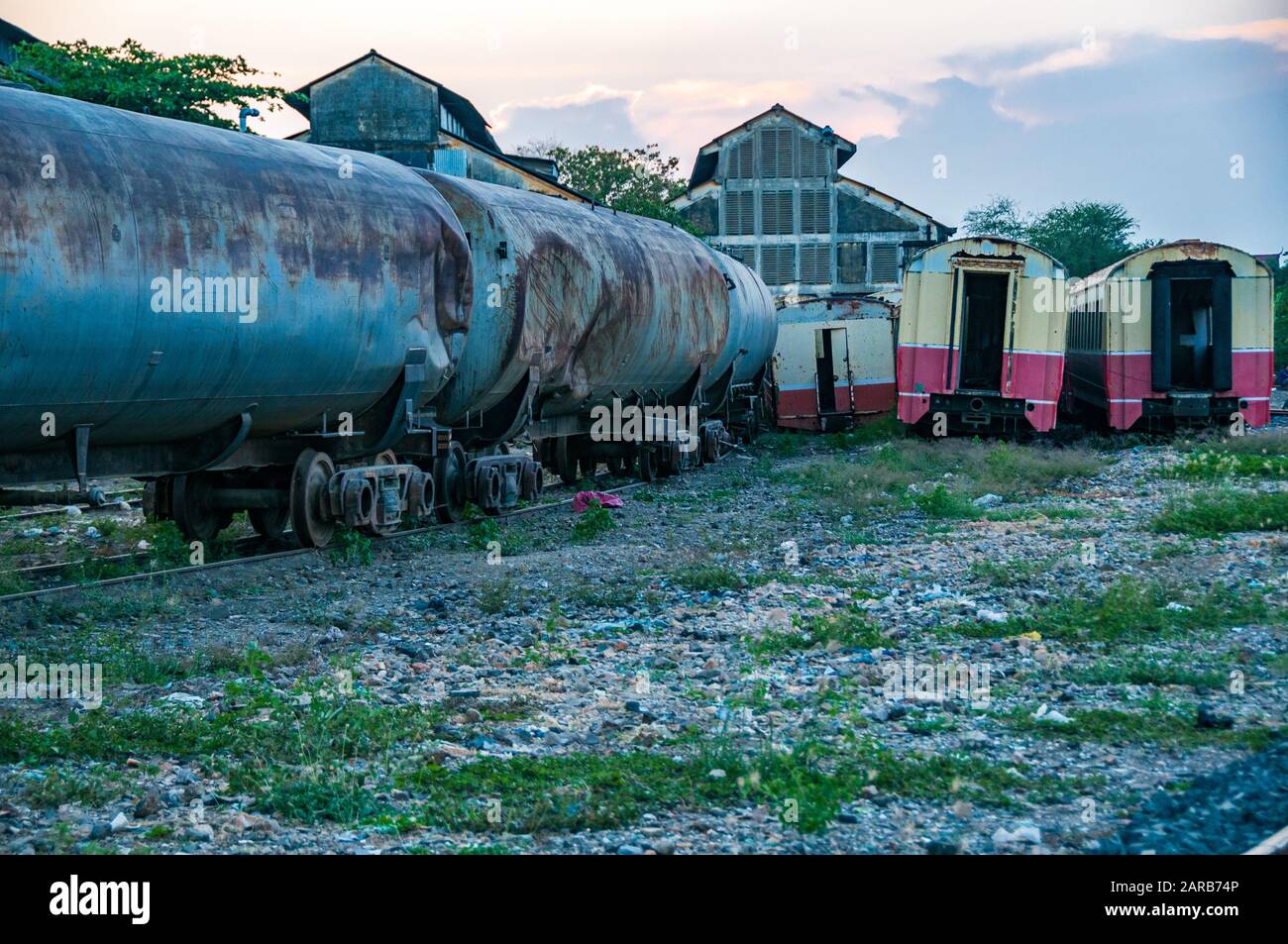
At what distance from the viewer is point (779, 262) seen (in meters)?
49.0

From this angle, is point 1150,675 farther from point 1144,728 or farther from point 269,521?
point 269,521

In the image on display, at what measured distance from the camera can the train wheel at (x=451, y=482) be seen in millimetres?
13320

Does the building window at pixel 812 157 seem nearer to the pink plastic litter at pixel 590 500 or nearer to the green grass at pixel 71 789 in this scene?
the pink plastic litter at pixel 590 500

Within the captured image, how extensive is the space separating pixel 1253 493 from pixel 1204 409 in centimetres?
750

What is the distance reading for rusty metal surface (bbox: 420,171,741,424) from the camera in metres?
12.7

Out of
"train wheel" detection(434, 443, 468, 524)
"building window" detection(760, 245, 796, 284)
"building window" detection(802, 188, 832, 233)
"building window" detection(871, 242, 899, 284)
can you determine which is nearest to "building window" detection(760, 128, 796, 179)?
"building window" detection(802, 188, 832, 233)

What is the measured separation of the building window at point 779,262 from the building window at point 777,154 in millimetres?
2753

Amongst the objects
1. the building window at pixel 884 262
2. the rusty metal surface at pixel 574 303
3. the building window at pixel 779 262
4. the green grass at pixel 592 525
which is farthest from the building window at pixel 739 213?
the green grass at pixel 592 525

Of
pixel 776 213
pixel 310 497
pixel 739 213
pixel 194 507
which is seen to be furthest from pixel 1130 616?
pixel 739 213
